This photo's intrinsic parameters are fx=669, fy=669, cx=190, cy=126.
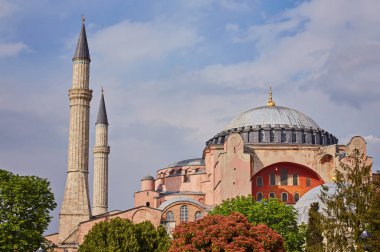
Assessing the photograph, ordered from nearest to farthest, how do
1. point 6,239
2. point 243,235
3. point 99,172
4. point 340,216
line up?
point 340,216, point 243,235, point 6,239, point 99,172

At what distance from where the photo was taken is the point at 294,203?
44906mm

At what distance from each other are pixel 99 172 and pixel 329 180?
1877 centimetres

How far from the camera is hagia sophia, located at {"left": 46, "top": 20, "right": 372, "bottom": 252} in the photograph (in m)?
41.2

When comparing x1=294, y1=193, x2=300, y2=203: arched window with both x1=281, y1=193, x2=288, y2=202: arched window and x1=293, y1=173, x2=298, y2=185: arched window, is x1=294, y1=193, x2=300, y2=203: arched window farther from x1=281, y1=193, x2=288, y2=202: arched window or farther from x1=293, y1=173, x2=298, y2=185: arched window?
x1=293, y1=173, x2=298, y2=185: arched window

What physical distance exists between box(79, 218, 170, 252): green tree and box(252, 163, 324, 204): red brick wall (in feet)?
48.1

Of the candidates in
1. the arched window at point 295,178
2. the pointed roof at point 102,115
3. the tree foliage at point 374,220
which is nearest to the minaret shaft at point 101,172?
the pointed roof at point 102,115

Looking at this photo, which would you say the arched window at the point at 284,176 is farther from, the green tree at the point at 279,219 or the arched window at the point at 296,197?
the green tree at the point at 279,219

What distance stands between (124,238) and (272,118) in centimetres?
Answer: 2132

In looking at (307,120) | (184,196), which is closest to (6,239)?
(184,196)

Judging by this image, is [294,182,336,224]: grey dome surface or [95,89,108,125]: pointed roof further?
[95,89,108,125]: pointed roof

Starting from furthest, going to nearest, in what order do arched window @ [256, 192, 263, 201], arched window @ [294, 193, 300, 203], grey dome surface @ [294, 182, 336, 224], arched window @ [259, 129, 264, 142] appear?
arched window @ [259, 129, 264, 142], arched window @ [294, 193, 300, 203], arched window @ [256, 192, 263, 201], grey dome surface @ [294, 182, 336, 224]

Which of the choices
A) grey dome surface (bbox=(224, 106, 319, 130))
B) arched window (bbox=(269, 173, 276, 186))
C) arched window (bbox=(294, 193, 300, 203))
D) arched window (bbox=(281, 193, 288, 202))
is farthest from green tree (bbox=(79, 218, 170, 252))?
grey dome surface (bbox=(224, 106, 319, 130))

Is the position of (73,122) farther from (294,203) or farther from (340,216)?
(340,216)

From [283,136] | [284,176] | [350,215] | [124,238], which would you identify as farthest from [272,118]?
[350,215]
